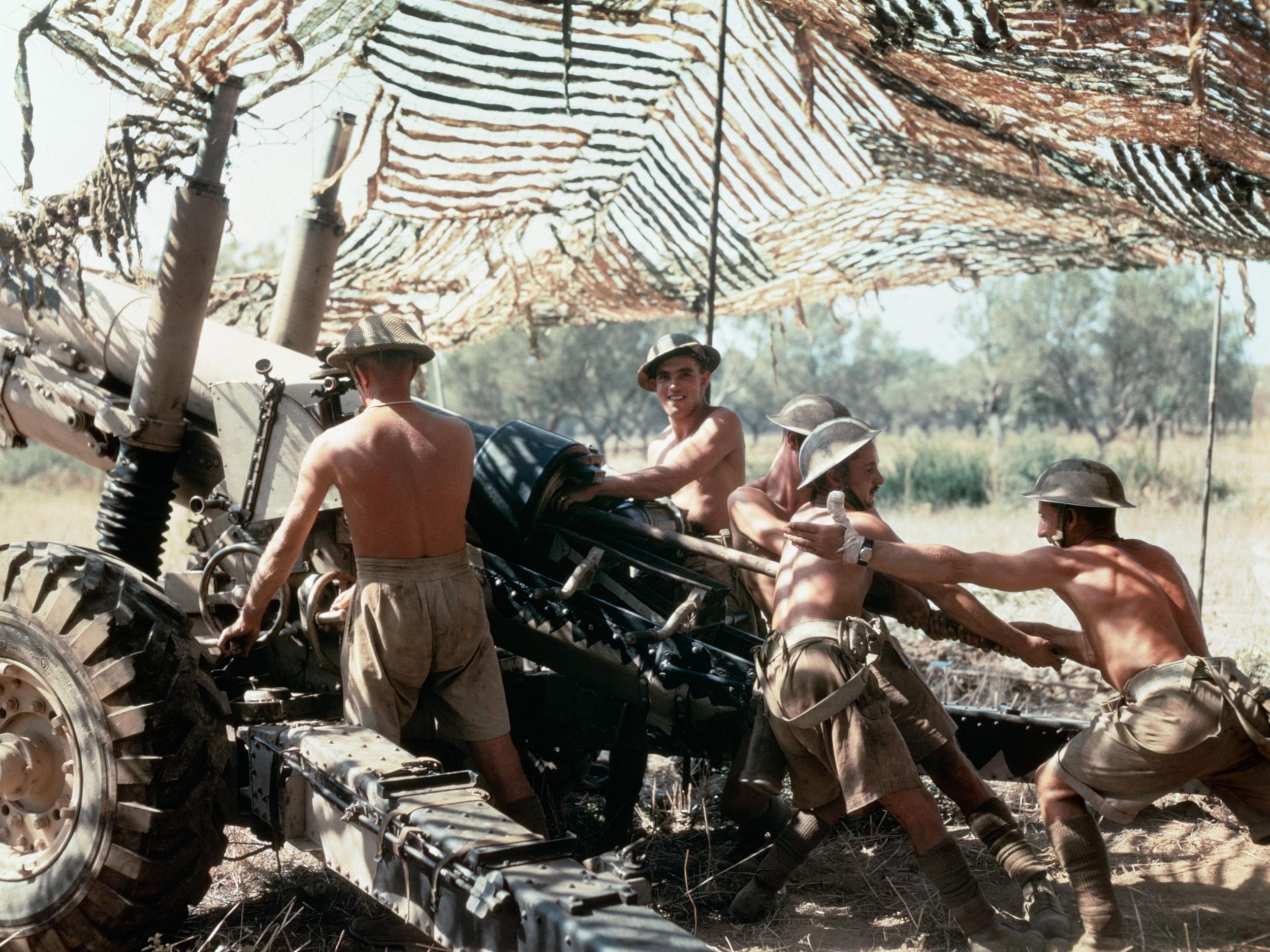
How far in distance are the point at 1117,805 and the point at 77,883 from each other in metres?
3.09

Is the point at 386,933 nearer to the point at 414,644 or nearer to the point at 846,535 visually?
the point at 414,644

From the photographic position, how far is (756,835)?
473 cm

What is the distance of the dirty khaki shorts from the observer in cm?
388

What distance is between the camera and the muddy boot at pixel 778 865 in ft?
13.8

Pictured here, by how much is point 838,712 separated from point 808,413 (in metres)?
1.33

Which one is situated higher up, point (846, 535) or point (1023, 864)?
point (846, 535)

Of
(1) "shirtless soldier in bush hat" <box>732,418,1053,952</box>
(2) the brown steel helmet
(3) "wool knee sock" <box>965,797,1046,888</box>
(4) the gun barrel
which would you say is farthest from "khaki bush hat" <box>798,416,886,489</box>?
(3) "wool knee sock" <box>965,797,1046,888</box>

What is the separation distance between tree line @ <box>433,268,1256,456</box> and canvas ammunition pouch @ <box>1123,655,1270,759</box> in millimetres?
26254

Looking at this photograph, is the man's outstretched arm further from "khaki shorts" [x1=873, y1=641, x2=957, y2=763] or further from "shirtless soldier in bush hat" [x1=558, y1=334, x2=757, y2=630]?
"khaki shorts" [x1=873, y1=641, x2=957, y2=763]

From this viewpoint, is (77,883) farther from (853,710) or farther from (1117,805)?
(1117,805)

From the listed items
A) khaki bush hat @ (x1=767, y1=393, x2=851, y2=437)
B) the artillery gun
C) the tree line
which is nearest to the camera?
the artillery gun

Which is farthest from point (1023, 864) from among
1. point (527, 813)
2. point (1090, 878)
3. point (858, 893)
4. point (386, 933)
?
point (386, 933)

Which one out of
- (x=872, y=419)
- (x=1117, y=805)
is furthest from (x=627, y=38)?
(x=872, y=419)

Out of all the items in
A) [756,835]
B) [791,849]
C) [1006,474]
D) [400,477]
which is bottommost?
[756,835]
